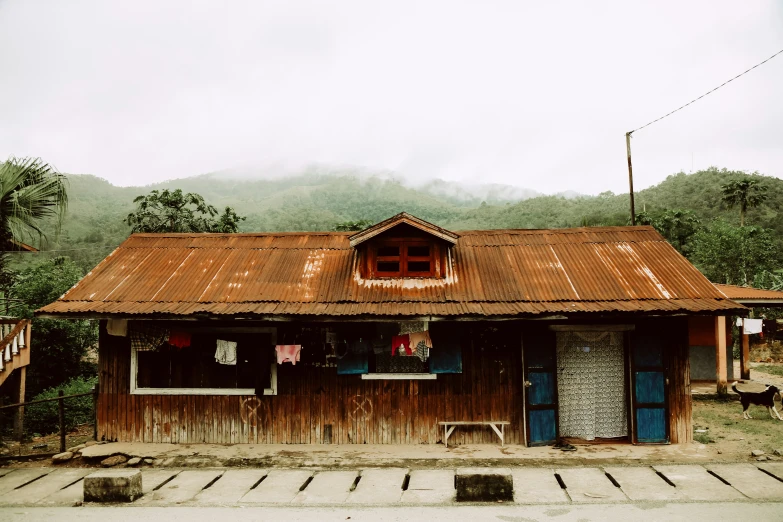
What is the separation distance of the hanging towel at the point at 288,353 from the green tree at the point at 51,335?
13746 millimetres

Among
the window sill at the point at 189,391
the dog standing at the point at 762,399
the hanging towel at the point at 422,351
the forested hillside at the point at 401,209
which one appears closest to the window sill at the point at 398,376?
the hanging towel at the point at 422,351

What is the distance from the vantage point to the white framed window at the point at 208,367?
39.0 feet

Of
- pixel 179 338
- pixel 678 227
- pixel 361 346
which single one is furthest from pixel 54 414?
pixel 678 227

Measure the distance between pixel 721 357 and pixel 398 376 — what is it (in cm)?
1198

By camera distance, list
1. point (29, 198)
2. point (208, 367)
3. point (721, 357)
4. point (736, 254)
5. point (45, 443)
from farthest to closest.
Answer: point (736, 254), point (721, 357), point (45, 443), point (208, 367), point (29, 198)

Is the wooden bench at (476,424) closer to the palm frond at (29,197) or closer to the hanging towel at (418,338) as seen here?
the hanging towel at (418,338)

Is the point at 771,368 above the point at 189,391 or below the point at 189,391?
below

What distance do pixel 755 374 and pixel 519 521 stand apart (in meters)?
19.6

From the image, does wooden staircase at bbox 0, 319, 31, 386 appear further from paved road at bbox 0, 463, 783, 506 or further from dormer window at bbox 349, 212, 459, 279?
dormer window at bbox 349, 212, 459, 279

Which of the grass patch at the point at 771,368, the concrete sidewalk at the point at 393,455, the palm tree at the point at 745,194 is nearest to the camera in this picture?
the concrete sidewalk at the point at 393,455

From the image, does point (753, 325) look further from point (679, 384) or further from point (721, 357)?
point (679, 384)

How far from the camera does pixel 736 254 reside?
34156 mm

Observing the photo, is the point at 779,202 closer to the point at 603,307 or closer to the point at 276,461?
the point at 603,307

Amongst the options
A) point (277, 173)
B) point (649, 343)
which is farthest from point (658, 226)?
point (277, 173)
